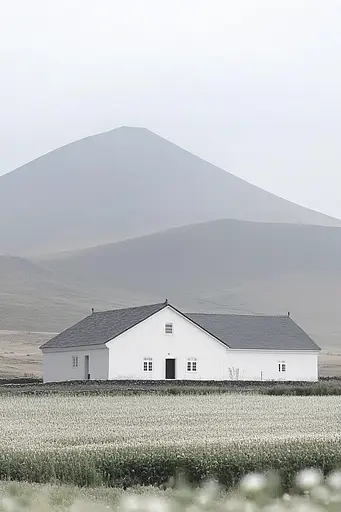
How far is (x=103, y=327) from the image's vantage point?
66562 millimetres

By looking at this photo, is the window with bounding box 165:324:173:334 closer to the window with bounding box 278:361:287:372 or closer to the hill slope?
the window with bounding box 278:361:287:372

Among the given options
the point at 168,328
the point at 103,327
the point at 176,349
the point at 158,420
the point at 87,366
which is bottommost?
the point at 158,420

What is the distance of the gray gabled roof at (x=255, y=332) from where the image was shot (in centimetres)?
6900

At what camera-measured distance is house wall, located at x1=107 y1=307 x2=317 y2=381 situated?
6293 cm

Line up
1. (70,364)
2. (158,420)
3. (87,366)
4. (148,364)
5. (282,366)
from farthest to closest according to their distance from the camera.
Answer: (282,366) → (70,364) → (87,366) → (148,364) → (158,420)

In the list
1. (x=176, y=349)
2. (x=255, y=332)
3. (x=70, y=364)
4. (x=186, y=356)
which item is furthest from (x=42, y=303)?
(x=176, y=349)

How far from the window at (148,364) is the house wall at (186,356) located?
0.18 meters

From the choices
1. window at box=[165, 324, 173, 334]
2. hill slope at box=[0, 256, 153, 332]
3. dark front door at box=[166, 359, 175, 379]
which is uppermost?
hill slope at box=[0, 256, 153, 332]

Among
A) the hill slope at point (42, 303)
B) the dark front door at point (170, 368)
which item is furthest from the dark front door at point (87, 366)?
the hill slope at point (42, 303)

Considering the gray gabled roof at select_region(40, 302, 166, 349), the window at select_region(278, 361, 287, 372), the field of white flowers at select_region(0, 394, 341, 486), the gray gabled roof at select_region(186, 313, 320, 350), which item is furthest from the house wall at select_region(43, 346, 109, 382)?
the field of white flowers at select_region(0, 394, 341, 486)

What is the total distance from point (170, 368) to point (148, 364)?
166 cm

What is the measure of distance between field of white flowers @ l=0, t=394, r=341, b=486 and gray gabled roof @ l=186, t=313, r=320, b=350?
33470mm

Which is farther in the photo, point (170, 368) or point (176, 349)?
point (176, 349)

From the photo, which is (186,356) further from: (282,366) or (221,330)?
(282,366)
